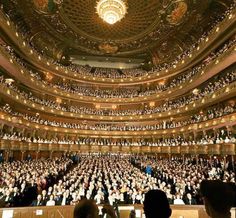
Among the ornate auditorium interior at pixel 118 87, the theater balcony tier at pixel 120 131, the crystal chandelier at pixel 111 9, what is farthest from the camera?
the crystal chandelier at pixel 111 9

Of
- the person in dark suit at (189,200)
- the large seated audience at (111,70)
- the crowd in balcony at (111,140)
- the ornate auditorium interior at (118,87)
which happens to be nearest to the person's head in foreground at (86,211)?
the person in dark suit at (189,200)

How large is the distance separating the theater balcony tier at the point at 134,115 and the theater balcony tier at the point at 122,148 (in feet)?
11.1

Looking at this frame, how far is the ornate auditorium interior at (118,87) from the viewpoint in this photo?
1709 centimetres

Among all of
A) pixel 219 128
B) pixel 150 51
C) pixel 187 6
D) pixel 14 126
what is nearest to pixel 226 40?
pixel 187 6

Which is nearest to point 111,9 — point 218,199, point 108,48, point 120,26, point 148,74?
point 120,26

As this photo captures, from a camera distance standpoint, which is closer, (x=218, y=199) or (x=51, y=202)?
(x=218, y=199)

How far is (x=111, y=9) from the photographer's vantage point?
2008 centimetres

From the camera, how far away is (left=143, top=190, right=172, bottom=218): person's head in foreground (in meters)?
1.75

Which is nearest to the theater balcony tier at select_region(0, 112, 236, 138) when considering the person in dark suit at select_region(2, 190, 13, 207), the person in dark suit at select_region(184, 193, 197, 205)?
the person in dark suit at select_region(184, 193, 197, 205)

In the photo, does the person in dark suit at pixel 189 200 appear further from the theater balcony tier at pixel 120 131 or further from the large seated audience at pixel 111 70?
the large seated audience at pixel 111 70

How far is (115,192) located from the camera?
793cm

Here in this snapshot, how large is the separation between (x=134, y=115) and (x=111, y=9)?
11.8m

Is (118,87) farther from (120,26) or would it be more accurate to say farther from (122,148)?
(122,148)

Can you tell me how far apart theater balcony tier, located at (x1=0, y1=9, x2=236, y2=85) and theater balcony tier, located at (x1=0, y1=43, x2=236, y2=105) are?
6.54ft
